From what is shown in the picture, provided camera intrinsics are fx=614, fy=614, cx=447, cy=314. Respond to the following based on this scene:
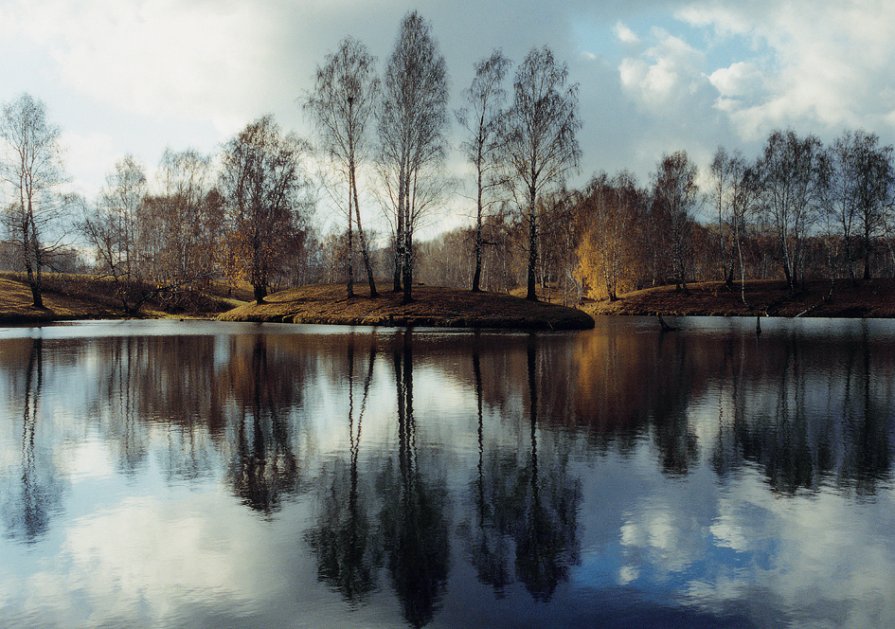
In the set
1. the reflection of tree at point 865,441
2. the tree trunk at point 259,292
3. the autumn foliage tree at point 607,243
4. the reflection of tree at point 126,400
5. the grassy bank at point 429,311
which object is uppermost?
the autumn foliage tree at point 607,243

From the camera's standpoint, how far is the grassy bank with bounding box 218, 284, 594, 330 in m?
35.6

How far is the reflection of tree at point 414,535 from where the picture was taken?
4574 millimetres

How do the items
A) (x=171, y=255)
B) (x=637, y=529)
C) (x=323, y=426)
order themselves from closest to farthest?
(x=637, y=529) → (x=323, y=426) → (x=171, y=255)

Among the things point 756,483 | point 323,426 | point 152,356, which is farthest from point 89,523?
point 152,356

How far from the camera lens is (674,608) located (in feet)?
14.4

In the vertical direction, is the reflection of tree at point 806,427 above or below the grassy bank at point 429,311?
below

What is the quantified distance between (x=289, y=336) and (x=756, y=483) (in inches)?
993

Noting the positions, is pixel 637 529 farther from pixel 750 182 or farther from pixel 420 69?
pixel 750 182

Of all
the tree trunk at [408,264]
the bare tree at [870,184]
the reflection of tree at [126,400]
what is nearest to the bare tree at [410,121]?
the tree trunk at [408,264]

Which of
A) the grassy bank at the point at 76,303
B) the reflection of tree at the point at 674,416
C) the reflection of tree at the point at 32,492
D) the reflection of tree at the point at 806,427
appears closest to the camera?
the reflection of tree at the point at 32,492

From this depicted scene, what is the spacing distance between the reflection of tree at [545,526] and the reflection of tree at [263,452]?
8.67ft

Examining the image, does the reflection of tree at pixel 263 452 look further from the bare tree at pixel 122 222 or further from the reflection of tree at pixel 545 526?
the bare tree at pixel 122 222

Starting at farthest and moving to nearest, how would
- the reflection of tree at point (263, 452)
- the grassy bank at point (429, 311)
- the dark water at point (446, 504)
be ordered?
the grassy bank at point (429, 311)
the reflection of tree at point (263, 452)
the dark water at point (446, 504)

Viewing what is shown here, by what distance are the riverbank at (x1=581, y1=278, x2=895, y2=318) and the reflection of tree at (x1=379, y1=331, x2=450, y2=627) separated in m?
49.7
